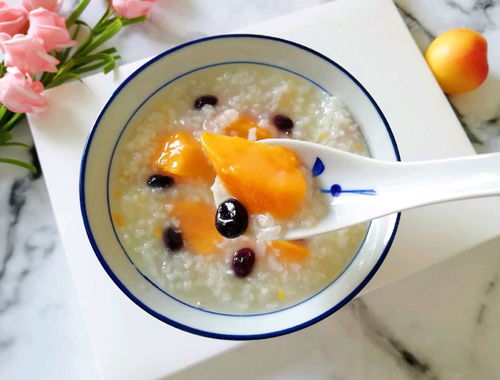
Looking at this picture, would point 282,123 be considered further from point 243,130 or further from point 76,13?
point 76,13

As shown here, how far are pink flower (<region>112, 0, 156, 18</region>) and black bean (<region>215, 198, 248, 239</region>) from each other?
0.52m

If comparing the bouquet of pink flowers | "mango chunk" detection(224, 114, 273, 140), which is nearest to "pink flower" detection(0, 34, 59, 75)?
the bouquet of pink flowers

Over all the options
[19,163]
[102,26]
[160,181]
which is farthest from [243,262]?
[102,26]

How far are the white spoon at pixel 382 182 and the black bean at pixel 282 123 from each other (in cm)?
11

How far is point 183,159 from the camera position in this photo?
0.96 m

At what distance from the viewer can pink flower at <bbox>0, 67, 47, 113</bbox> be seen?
104 cm

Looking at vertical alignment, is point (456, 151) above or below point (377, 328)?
above

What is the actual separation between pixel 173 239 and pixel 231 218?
0.44 feet

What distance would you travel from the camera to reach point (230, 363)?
101 cm

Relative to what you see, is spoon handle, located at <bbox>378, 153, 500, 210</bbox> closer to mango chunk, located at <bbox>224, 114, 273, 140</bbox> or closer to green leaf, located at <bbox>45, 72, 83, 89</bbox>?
mango chunk, located at <bbox>224, 114, 273, 140</bbox>

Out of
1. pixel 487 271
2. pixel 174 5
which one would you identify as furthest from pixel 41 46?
pixel 487 271

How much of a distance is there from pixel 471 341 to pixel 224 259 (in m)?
0.50

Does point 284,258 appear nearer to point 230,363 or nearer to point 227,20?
point 230,363

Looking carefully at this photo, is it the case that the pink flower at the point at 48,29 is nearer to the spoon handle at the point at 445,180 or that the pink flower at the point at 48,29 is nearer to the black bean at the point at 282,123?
the black bean at the point at 282,123
